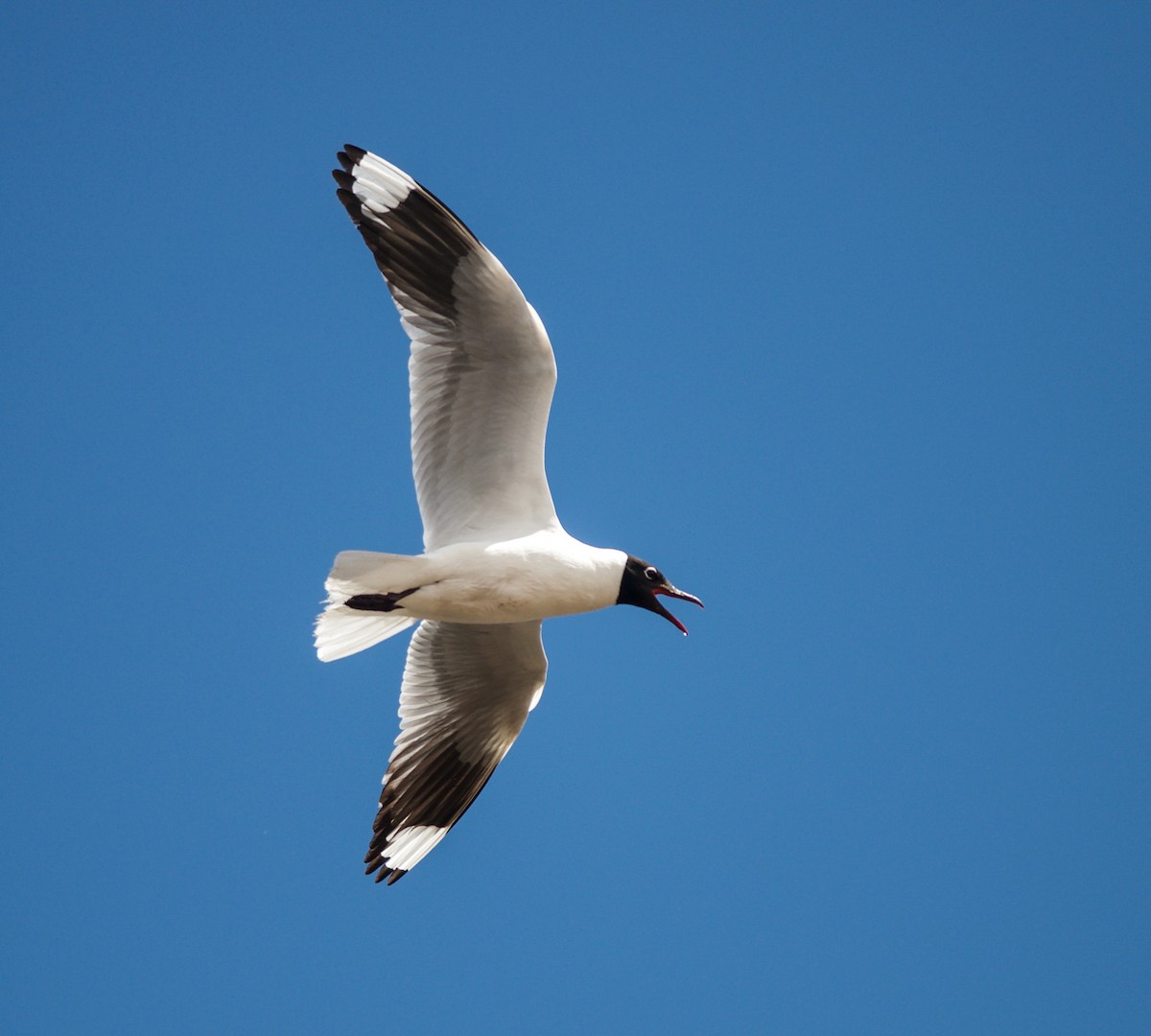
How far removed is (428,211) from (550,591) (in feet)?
5.68

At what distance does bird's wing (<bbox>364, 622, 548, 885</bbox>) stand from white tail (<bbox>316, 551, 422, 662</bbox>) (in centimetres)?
50

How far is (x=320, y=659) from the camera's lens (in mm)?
6930

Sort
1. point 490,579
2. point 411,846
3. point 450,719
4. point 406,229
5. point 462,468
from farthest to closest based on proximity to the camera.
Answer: point 450,719 < point 411,846 < point 462,468 < point 490,579 < point 406,229

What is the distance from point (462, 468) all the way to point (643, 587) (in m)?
0.99

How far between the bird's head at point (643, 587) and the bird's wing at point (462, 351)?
0.41 m

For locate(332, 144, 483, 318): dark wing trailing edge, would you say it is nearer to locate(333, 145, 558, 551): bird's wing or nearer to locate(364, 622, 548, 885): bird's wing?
locate(333, 145, 558, 551): bird's wing

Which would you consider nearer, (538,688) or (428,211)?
(428,211)

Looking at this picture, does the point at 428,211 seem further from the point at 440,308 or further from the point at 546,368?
the point at 546,368

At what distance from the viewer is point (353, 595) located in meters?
6.53

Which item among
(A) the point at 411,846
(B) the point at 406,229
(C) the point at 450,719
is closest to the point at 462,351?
(B) the point at 406,229

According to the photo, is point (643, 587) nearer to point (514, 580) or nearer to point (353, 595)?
point (514, 580)

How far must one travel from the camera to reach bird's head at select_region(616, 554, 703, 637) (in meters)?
6.88

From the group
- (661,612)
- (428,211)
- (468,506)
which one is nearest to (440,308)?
(428,211)

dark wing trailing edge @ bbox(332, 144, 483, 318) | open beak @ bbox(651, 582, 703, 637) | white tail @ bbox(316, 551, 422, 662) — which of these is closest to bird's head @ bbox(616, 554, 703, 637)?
open beak @ bbox(651, 582, 703, 637)
